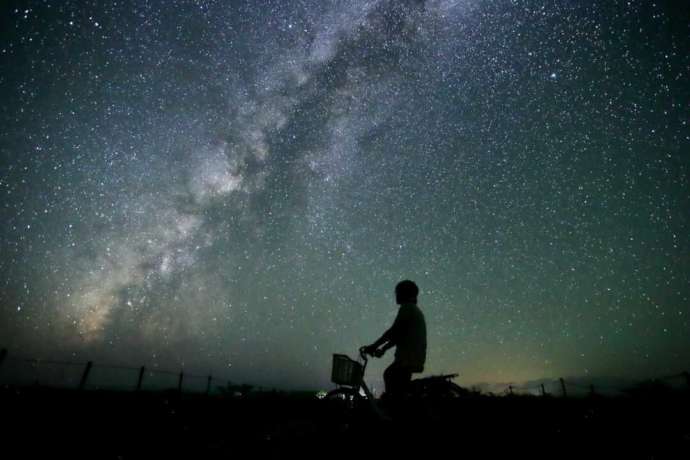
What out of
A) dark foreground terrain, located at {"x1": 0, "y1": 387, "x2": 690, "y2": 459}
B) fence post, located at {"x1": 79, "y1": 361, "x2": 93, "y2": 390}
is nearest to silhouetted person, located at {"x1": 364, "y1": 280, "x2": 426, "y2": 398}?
dark foreground terrain, located at {"x1": 0, "y1": 387, "x2": 690, "y2": 459}

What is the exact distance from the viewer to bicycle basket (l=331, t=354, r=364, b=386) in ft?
17.1

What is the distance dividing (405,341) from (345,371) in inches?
48.8

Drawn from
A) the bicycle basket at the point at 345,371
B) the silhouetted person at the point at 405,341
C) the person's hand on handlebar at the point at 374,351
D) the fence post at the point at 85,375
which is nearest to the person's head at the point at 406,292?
the silhouetted person at the point at 405,341

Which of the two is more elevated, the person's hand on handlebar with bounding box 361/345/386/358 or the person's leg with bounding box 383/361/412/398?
the person's hand on handlebar with bounding box 361/345/386/358

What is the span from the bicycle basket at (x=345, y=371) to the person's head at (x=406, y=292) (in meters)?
1.30

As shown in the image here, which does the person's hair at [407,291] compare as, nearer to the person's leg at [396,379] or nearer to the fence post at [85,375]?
the person's leg at [396,379]

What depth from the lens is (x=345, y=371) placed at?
527 cm

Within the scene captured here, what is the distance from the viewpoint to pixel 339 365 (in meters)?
5.28

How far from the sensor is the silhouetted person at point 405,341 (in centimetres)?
461

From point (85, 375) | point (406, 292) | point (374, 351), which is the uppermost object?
point (406, 292)

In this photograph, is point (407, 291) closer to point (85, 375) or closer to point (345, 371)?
point (345, 371)

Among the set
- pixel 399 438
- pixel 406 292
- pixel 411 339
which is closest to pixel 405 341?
pixel 411 339

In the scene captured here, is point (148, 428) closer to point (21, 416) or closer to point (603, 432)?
point (21, 416)

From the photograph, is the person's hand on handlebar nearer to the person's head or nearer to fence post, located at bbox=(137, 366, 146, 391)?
the person's head
